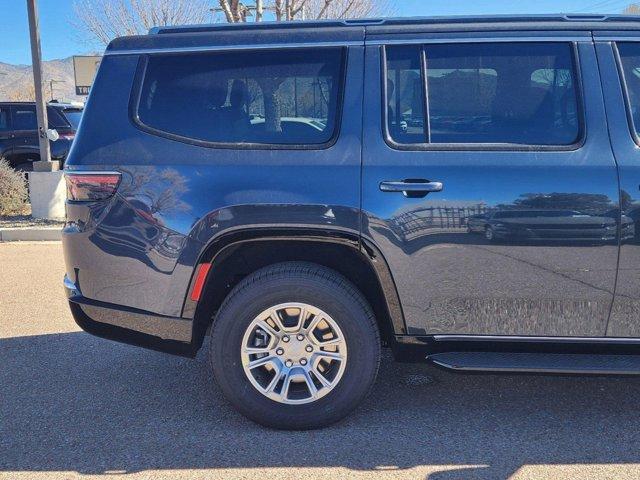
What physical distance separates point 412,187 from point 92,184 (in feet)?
5.56

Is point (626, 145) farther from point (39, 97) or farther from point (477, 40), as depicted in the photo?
point (39, 97)

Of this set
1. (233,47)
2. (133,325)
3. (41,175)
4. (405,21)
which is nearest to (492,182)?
(405,21)

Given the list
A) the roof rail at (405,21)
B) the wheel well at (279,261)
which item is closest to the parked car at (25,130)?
the roof rail at (405,21)

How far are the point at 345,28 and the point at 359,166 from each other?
0.79m

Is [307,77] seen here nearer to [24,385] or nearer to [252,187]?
[252,187]

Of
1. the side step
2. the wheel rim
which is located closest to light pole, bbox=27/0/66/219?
the wheel rim

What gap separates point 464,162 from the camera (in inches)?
119

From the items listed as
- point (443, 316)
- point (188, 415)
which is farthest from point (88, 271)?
point (443, 316)

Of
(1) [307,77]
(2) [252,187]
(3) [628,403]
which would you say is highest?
(1) [307,77]

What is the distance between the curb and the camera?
28.2 feet

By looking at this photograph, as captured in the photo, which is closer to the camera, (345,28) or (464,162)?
(464,162)

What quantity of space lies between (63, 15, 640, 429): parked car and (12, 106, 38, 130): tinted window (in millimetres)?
10222

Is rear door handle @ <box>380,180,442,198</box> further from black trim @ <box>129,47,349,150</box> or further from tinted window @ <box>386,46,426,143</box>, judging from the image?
black trim @ <box>129,47,349,150</box>

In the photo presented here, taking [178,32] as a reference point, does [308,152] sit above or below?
below
